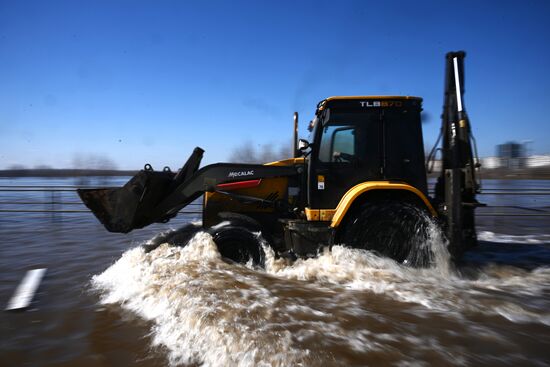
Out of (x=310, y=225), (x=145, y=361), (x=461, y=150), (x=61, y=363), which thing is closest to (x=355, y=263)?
(x=310, y=225)

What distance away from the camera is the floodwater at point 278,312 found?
2852 millimetres

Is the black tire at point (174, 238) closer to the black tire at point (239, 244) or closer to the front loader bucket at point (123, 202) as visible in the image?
the front loader bucket at point (123, 202)

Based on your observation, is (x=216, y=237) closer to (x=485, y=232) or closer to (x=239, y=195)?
(x=239, y=195)

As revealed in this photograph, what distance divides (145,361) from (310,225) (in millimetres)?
2625

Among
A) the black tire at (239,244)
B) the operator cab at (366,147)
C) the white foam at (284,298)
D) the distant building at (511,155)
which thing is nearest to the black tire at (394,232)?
the white foam at (284,298)

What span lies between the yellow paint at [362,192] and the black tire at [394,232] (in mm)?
167

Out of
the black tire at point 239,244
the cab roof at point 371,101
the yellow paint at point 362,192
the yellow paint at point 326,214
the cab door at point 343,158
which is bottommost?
the black tire at point 239,244

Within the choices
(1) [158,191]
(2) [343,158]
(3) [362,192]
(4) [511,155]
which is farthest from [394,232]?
(4) [511,155]

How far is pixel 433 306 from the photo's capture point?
371 centimetres

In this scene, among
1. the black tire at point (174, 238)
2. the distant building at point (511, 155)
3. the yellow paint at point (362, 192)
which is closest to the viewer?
the yellow paint at point (362, 192)

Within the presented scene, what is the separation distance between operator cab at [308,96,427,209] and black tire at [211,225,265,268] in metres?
0.93

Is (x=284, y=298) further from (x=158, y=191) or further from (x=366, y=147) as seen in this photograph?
(x=158, y=191)

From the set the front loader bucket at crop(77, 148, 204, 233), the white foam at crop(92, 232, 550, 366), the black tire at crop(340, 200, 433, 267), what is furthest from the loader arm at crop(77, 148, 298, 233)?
the black tire at crop(340, 200, 433, 267)

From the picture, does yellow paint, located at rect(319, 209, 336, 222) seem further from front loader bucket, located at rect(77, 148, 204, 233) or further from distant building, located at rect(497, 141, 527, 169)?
distant building, located at rect(497, 141, 527, 169)
